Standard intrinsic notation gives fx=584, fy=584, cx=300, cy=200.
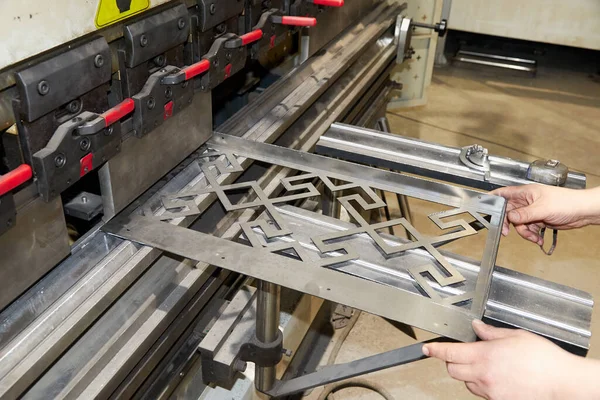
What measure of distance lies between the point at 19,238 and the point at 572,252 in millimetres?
2236

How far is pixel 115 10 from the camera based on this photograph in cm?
86

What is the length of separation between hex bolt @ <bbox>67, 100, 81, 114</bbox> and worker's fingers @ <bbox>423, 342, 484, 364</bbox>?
0.59 m

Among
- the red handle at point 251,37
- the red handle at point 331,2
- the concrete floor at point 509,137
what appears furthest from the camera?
the concrete floor at point 509,137

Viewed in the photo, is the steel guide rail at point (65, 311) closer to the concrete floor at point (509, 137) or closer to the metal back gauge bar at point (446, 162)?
the metal back gauge bar at point (446, 162)

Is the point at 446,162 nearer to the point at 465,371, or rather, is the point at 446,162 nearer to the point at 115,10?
the point at 465,371

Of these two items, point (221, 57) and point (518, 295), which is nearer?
point (518, 295)

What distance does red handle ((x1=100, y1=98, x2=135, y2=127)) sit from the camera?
2.84 ft

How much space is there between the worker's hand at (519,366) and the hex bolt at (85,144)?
1.91ft

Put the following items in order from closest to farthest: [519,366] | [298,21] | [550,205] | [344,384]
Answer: [519,366] < [550,205] < [298,21] < [344,384]

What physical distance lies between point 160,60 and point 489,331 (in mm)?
681

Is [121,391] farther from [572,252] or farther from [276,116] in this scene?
[572,252]

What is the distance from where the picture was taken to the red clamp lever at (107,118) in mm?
826

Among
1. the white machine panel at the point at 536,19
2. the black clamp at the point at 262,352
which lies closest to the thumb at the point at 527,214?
the black clamp at the point at 262,352

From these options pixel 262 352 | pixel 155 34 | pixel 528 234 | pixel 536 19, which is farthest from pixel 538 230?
pixel 536 19
